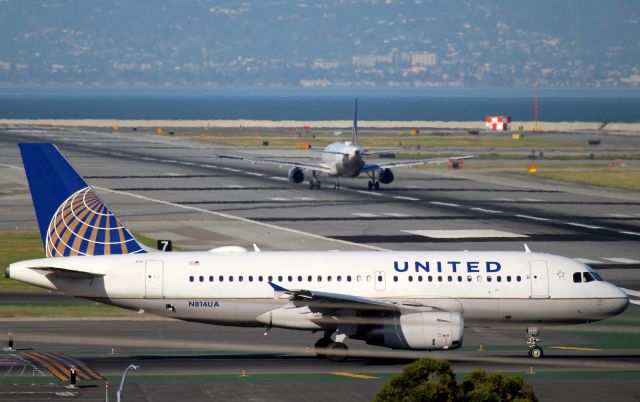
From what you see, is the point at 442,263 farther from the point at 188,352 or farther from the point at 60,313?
the point at 60,313

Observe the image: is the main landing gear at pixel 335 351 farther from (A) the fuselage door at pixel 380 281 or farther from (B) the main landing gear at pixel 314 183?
(B) the main landing gear at pixel 314 183

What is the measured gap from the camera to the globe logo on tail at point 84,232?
147ft

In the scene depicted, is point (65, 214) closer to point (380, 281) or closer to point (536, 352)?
Result: point (380, 281)

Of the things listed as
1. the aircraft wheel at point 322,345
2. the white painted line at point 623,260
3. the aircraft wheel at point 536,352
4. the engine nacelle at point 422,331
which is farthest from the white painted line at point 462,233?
the engine nacelle at point 422,331

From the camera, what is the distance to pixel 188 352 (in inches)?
1831

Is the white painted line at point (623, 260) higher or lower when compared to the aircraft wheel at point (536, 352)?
higher

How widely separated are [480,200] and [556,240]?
1086 inches

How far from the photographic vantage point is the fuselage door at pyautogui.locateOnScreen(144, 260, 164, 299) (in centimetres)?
4397

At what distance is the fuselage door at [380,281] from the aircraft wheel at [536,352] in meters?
5.74

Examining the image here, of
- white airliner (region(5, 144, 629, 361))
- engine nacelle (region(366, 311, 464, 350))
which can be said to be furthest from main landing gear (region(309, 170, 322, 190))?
engine nacelle (region(366, 311, 464, 350))

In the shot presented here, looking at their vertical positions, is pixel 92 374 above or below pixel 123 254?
below

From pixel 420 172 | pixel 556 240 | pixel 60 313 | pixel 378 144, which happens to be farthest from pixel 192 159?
pixel 60 313

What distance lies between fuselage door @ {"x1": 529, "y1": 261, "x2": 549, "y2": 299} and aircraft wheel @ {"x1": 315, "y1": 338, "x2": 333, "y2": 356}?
23.9ft

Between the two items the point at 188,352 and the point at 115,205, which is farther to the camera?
the point at 115,205
